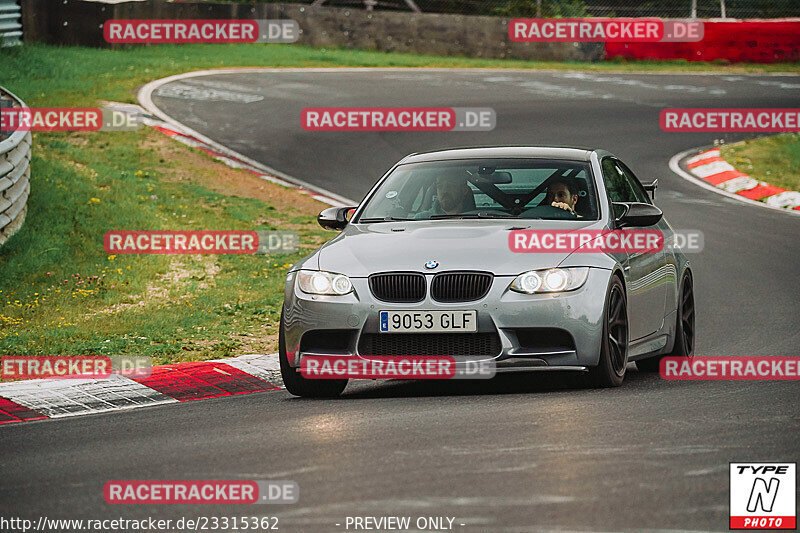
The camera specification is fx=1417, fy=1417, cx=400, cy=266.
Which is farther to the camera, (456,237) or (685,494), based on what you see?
(456,237)

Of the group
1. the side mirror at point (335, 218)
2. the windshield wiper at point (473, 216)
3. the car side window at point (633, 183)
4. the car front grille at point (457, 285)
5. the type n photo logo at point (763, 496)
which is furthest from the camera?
the car side window at point (633, 183)

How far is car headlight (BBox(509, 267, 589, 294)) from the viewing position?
8062 mm

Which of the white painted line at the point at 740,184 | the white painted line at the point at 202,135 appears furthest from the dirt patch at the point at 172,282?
the white painted line at the point at 740,184

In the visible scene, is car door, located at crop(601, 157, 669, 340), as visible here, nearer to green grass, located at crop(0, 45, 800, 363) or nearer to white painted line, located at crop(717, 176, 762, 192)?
green grass, located at crop(0, 45, 800, 363)

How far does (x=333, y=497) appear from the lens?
563 cm

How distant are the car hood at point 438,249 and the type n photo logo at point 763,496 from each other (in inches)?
100

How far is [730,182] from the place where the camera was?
65.1 feet

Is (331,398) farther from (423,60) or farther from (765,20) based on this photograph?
(765,20)

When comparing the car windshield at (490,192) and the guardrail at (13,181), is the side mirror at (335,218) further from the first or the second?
the guardrail at (13,181)

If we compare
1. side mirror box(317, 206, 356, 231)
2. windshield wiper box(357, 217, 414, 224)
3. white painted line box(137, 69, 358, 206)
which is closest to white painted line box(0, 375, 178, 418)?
side mirror box(317, 206, 356, 231)

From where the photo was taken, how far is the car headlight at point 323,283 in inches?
327

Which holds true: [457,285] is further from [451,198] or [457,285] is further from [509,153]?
[509,153]

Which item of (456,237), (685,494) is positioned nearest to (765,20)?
(456,237)

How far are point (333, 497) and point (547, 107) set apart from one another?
19901 mm
